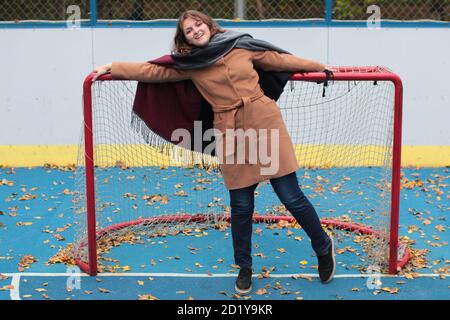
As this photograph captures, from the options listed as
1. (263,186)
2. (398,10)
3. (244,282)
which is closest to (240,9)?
(398,10)

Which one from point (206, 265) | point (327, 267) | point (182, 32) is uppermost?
point (182, 32)

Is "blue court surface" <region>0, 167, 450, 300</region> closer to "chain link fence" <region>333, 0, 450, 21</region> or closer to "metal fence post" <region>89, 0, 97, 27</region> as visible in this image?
"metal fence post" <region>89, 0, 97, 27</region>

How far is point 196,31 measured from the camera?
4.75 meters

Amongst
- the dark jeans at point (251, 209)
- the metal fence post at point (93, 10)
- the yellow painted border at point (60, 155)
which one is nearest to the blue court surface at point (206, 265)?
the dark jeans at point (251, 209)

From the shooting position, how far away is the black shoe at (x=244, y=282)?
5.00 meters

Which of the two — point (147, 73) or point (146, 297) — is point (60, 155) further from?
point (146, 297)

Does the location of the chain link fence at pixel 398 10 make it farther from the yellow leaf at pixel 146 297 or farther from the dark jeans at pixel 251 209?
the yellow leaf at pixel 146 297

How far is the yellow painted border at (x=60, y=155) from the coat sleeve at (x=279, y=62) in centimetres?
415

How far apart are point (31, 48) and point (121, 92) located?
149cm

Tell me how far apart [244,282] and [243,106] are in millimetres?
1231

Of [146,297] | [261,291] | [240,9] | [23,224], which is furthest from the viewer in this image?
[240,9]

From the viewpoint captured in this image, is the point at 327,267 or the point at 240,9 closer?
the point at 327,267

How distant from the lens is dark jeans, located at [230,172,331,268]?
4914 mm

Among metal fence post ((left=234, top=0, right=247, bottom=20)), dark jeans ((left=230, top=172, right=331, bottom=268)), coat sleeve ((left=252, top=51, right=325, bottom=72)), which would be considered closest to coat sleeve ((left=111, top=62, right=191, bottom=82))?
coat sleeve ((left=252, top=51, right=325, bottom=72))
